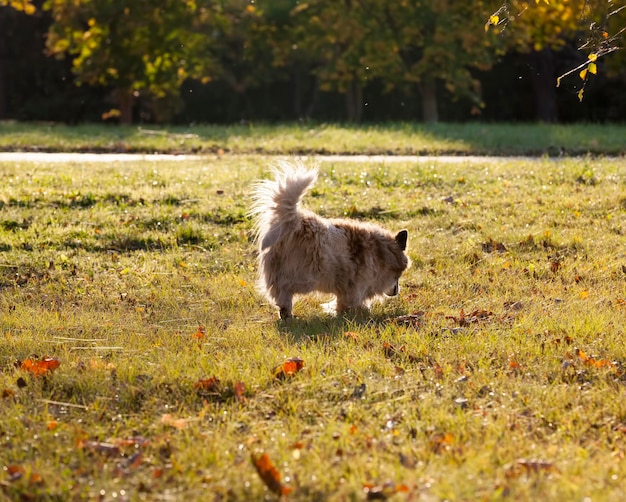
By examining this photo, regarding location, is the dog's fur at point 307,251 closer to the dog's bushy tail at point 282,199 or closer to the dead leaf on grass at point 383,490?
the dog's bushy tail at point 282,199

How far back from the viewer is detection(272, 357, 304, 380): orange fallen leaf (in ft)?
20.4

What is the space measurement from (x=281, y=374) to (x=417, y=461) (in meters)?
1.57

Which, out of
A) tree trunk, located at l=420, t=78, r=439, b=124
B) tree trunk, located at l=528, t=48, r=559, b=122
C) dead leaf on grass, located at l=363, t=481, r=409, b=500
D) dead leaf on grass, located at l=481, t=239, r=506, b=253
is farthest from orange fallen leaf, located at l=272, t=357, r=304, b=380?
tree trunk, located at l=528, t=48, r=559, b=122

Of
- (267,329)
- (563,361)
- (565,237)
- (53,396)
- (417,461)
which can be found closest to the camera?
(417,461)

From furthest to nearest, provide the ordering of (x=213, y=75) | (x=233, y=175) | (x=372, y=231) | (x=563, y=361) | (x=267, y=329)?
(x=213, y=75)
(x=233, y=175)
(x=372, y=231)
(x=267, y=329)
(x=563, y=361)

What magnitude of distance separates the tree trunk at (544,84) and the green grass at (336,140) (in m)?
10.1

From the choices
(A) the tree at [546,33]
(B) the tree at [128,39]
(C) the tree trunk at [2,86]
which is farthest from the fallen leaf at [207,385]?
(C) the tree trunk at [2,86]

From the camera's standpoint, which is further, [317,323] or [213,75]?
[213,75]

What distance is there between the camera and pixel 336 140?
20031 mm

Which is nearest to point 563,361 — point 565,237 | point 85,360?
point 85,360

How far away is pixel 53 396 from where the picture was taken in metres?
5.87

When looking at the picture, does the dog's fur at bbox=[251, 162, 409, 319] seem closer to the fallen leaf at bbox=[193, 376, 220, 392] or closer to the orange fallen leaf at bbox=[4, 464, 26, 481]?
the fallen leaf at bbox=[193, 376, 220, 392]

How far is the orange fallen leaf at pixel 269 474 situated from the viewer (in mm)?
4486

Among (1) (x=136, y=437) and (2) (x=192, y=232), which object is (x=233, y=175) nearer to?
(2) (x=192, y=232)
